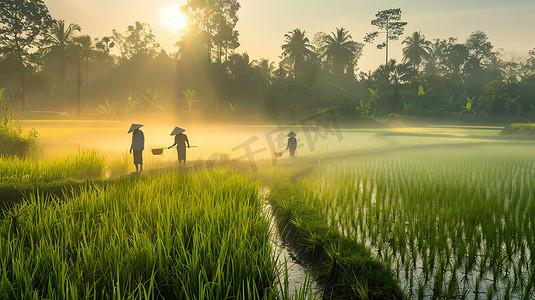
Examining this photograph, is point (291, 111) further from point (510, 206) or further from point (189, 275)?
point (189, 275)

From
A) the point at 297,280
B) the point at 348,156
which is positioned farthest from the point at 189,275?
the point at 348,156

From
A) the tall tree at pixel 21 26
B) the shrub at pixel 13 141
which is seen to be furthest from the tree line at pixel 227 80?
the shrub at pixel 13 141

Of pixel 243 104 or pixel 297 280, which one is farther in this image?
pixel 243 104

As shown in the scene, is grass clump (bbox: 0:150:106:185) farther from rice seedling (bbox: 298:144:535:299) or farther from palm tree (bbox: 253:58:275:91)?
palm tree (bbox: 253:58:275:91)

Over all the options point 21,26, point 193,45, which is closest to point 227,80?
point 193,45

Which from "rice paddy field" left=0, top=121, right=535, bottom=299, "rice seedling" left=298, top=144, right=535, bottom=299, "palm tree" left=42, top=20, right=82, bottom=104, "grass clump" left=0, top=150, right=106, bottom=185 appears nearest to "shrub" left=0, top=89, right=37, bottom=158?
"grass clump" left=0, top=150, right=106, bottom=185

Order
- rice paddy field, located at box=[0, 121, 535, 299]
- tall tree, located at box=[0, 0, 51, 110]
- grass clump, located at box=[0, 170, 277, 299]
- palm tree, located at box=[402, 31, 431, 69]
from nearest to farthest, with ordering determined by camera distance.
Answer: grass clump, located at box=[0, 170, 277, 299], rice paddy field, located at box=[0, 121, 535, 299], tall tree, located at box=[0, 0, 51, 110], palm tree, located at box=[402, 31, 431, 69]

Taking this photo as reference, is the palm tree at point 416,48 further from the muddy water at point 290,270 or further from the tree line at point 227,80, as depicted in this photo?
the muddy water at point 290,270

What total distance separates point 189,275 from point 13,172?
6.50 meters

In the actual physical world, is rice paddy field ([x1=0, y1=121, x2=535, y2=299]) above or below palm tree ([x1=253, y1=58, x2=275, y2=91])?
below

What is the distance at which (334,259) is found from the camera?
440 cm

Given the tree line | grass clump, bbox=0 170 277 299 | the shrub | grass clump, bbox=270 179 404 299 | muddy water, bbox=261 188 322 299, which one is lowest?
muddy water, bbox=261 188 322 299

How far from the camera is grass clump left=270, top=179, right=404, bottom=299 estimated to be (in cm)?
379

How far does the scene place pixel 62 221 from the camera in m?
4.47
